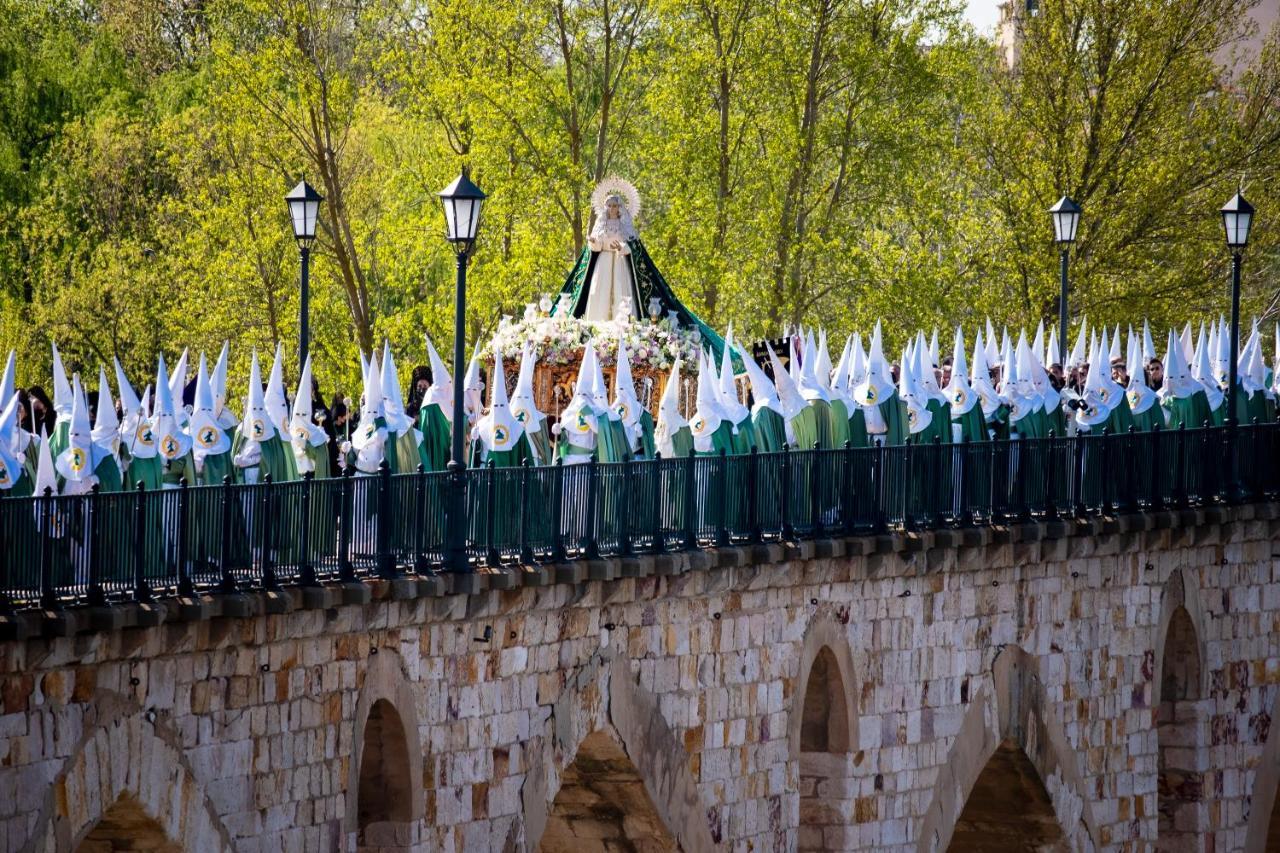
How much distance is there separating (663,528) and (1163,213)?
23524mm

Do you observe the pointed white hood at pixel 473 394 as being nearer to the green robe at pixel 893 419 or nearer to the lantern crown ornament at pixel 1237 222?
the green robe at pixel 893 419

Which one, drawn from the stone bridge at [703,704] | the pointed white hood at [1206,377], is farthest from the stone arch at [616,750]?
the pointed white hood at [1206,377]

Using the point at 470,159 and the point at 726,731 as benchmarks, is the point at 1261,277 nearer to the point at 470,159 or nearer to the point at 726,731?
the point at 470,159

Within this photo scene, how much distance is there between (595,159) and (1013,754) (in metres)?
15.3

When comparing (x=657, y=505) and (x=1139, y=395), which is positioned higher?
(x=1139, y=395)

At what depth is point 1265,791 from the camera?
35.0m

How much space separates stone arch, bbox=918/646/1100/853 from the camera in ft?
95.2

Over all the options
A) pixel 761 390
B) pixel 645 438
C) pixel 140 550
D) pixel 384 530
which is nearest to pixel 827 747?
pixel 761 390

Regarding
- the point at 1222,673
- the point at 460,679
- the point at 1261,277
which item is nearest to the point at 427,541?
the point at 460,679

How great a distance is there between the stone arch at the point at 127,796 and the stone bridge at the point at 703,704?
2 cm

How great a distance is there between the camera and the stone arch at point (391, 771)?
21.6m

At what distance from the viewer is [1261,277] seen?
54.0 metres

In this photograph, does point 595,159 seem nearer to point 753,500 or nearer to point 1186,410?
point 1186,410

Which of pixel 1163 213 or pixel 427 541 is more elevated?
pixel 1163 213
